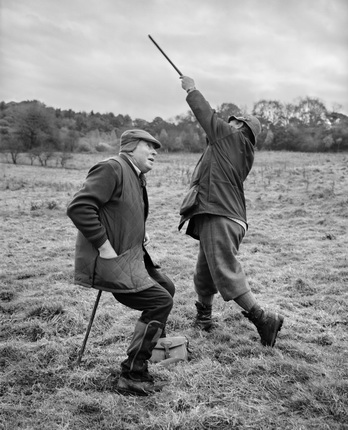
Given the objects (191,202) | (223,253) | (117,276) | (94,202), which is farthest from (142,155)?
(223,253)

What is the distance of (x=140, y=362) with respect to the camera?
3100 millimetres

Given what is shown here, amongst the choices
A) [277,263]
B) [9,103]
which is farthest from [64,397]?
[9,103]

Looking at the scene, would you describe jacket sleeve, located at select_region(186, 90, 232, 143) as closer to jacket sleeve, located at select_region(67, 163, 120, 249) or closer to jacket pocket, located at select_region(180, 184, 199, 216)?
jacket pocket, located at select_region(180, 184, 199, 216)

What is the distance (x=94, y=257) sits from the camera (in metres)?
3.09

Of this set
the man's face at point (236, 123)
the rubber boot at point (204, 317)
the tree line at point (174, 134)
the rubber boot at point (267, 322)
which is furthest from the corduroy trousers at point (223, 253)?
the tree line at point (174, 134)

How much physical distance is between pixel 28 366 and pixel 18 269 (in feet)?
10.9

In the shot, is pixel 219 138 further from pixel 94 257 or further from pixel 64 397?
pixel 64 397

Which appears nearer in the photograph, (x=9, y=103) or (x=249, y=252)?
(x=249, y=252)

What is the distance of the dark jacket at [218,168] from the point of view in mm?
3715

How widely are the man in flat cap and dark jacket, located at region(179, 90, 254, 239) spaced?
2.38 ft

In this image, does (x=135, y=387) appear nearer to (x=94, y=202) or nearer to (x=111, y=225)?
(x=111, y=225)

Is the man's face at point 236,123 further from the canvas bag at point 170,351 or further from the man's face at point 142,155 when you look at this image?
the canvas bag at point 170,351

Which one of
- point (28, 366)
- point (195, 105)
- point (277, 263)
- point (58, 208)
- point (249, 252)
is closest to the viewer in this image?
point (28, 366)

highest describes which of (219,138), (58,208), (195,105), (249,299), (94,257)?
(195,105)
